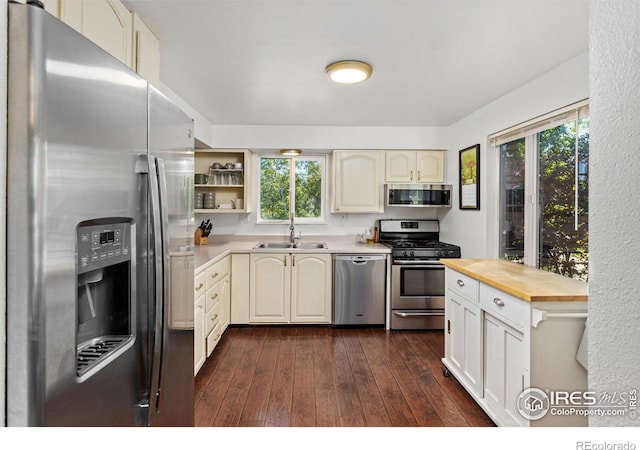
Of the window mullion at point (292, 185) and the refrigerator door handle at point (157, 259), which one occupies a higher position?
the window mullion at point (292, 185)

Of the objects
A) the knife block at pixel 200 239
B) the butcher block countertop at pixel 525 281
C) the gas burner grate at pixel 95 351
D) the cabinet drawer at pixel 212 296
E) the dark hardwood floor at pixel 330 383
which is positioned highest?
the knife block at pixel 200 239

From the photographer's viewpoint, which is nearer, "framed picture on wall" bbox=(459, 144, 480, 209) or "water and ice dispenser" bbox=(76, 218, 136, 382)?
"water and ice dispenser" bbox=(76, 218, 136, 382)

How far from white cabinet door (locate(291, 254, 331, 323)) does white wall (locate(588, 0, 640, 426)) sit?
9.87 ft

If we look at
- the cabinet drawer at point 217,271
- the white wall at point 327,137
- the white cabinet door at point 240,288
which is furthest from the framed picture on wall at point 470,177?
the cabinet drawer at point 217,271

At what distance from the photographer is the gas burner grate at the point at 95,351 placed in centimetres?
86

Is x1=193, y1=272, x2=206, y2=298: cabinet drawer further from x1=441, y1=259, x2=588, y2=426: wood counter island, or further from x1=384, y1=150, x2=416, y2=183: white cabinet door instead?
x1=384, y1=150, x2=416, y2=183: white cabinet door

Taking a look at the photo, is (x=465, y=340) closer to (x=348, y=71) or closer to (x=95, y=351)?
(x=348, y=71)

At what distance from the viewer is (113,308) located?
1.03 meters

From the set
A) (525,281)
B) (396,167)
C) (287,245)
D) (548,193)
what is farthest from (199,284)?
(548,193)

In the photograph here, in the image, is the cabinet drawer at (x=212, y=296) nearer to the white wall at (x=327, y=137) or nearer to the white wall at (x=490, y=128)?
the white wall at (x=327, y=137)

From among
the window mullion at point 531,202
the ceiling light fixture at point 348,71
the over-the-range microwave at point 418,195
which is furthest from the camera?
the over-the-range microwave at point 418,195

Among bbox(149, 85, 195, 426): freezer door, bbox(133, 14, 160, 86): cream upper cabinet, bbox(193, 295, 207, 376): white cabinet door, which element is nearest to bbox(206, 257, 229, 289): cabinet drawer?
bbox(193, 295, 207, 376): white cabinet door

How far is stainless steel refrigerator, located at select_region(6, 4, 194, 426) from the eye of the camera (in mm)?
709

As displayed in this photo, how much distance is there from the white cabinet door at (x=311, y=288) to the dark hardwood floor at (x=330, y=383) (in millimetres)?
244
